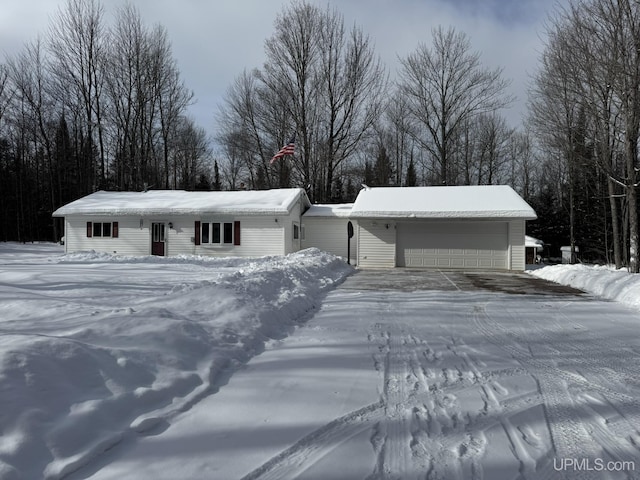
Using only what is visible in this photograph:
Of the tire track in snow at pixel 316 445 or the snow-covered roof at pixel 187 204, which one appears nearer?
the tire track in snow at pixel 316 445

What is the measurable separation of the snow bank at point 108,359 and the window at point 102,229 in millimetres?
15143

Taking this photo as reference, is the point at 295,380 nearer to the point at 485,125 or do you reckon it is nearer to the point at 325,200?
the point at 325,200

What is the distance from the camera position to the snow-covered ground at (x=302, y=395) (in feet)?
8.36

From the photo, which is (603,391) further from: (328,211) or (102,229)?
(102,229)

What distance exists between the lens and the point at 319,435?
290 cm

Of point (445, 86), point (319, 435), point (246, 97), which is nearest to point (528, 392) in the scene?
point (319, 435)

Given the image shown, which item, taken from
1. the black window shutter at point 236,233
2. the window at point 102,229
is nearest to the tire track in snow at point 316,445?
the black window shutter at point 236,233

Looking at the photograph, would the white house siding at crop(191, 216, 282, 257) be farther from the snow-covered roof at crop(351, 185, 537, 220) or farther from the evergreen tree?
the evergreen tree

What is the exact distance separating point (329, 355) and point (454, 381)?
1.45 metres

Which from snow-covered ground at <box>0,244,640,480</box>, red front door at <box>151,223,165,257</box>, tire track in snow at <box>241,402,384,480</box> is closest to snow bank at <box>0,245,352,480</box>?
snow-covered ground at <box>0,244,640,480</box>

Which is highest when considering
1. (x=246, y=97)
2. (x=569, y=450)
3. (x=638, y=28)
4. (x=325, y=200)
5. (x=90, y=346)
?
(x=246, y=97)

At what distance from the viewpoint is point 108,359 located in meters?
3.82

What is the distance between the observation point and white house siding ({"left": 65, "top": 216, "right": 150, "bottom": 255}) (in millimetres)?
22078

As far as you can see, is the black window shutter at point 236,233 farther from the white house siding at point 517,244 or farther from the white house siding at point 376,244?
the white house siding at point 517,244
